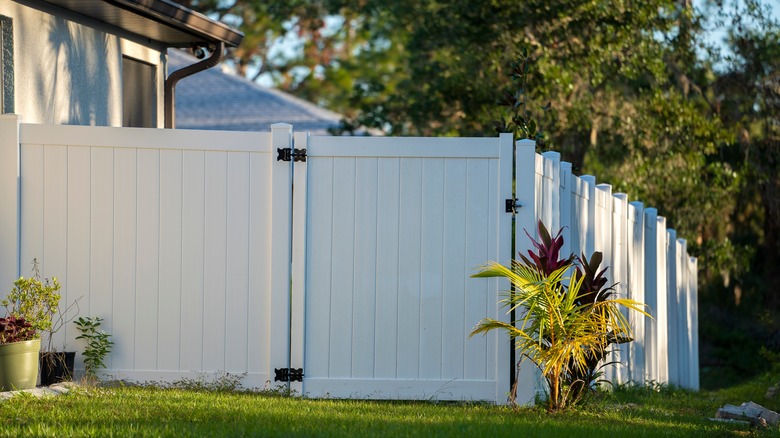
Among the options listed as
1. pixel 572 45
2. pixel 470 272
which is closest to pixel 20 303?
pixel 470 272

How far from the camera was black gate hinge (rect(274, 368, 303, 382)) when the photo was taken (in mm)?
7727

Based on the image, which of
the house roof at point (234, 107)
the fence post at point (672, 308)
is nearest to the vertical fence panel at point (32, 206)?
the fence post at point (672, 308)

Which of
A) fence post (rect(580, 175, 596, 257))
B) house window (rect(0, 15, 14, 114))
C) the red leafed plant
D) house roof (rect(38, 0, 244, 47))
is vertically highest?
house roof (rect(38, 0, 244, 47))

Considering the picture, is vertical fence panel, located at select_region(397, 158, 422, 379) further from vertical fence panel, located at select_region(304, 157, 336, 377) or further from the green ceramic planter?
the green ceramic planter

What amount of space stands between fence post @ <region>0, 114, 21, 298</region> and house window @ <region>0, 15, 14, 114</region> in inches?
45.0

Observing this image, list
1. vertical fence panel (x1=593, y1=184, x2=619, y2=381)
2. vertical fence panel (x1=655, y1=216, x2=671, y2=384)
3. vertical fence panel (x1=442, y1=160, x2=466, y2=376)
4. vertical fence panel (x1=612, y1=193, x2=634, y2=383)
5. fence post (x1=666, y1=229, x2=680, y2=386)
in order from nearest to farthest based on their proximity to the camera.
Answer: vertical fence panel (x1=442, y1=160, x2=466, y2=376) < vertical fence panel (x1=593, y1=184, x2=619, y2=381) < vertical fence panel (x1=612, y1=193, x2=634, y2=383) < vertical fence panel (x1=655, y1=216, x2=671, y2=384) < fence post (x1=666, y1=229, x2=680, y2=386)

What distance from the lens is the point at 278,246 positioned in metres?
7.77

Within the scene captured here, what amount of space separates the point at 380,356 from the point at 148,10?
4.00m

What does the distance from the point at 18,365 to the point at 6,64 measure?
10.1 ft

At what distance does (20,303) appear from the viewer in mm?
7426

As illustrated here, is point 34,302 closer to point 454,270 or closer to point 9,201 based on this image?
point 9,201

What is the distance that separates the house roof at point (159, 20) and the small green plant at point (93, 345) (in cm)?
300

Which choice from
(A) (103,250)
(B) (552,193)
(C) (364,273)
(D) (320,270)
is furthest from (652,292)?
(A) (103,250)

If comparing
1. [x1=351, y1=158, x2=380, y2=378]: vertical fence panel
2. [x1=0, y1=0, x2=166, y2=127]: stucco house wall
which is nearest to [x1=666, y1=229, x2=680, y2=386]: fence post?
[x1=351, y1=158, x2=380, y2=378]: vertical fence panel
